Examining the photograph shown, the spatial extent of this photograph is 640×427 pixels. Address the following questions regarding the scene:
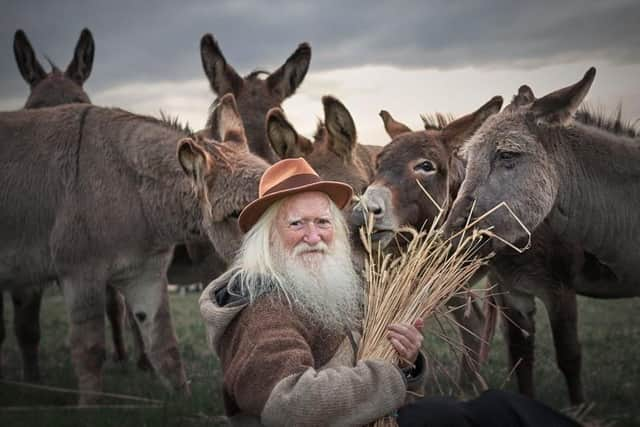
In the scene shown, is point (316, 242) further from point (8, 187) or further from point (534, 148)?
point (8, 187)

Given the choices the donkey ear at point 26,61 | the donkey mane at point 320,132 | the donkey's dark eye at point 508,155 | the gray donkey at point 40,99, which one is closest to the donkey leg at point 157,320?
the gray donkey at point 40,99

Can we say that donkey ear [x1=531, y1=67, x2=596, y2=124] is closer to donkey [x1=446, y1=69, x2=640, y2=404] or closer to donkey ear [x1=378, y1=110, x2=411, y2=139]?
donkey [x1=446, y1=69, x2=640, y2=404]

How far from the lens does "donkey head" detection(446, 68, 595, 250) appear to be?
4840 mm

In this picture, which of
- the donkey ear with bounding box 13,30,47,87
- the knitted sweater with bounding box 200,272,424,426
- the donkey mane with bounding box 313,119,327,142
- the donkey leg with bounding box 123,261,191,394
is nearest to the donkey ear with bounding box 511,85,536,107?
the donkey mane with bounding box 313,119,327,142

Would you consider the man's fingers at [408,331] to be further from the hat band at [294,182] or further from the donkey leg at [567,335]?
the donkey leg at [567,335]

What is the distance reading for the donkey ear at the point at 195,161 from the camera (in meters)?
4.88

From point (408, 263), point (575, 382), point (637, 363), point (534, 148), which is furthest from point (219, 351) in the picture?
point (637, 363)

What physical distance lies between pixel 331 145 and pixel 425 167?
0.86 metres

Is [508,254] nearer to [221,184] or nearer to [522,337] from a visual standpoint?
[522,337]

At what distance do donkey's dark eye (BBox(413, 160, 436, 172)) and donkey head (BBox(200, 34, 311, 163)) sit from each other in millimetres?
2110

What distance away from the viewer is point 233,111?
592cm

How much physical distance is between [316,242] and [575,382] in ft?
12.2

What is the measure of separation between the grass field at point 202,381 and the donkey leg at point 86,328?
237 millimetres

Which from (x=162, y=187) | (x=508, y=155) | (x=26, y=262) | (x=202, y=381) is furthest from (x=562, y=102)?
(x=26, y=262)
